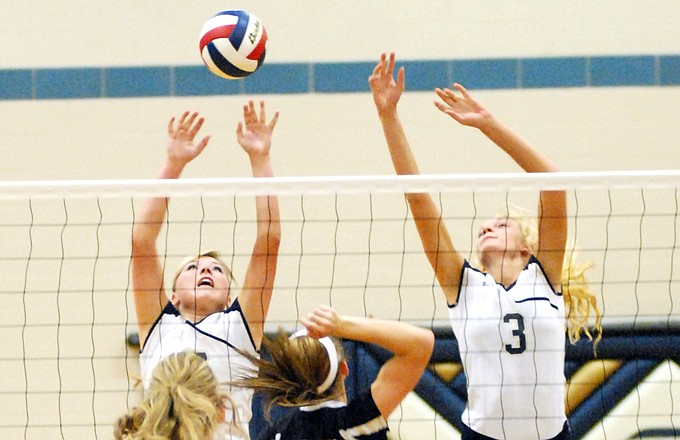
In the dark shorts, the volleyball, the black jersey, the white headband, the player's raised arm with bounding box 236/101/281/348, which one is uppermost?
the volleyball

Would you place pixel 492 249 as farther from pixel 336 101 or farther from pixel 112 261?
pixel 112 261

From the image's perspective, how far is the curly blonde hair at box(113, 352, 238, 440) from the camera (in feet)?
9.83

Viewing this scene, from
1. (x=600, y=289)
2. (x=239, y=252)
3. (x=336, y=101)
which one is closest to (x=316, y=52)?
(x=336, y=101)

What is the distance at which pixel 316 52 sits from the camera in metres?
5.93

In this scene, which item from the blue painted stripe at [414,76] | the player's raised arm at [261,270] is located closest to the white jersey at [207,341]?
the player's raised arm at [261,270]

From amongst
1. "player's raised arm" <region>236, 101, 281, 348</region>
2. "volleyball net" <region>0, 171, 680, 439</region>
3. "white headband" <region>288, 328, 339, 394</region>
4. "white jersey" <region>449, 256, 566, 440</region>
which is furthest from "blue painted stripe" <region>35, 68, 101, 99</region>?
"white headband" <region>288, 328, 339, 394</region>

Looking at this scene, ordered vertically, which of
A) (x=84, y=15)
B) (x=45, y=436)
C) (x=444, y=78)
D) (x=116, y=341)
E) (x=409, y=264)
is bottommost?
(x=45, y=436)

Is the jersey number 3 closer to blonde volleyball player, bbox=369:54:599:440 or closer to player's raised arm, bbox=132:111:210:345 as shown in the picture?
blonde volleyball player, bbox=369:54:599:440

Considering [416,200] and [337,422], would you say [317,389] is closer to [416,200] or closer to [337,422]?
[337,422]

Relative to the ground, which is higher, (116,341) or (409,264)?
(409,264)

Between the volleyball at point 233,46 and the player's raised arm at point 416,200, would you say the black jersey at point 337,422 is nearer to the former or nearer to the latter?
the player's raised arm at point 416,200

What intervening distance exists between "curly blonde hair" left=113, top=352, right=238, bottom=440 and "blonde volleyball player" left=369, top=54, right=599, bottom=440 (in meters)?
1.08

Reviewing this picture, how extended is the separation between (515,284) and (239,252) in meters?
2.22

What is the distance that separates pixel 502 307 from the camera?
3.89m
